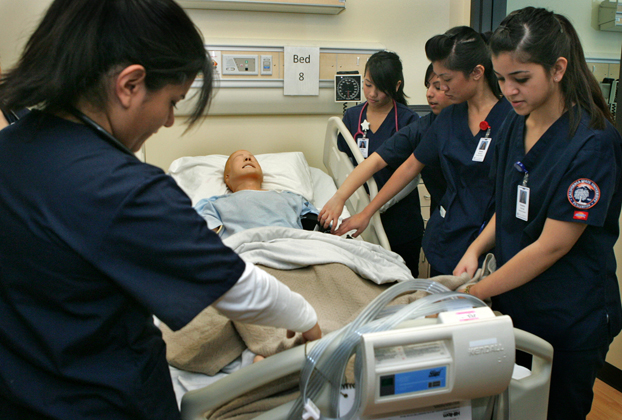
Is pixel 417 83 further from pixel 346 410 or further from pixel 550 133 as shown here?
pixel 346 410

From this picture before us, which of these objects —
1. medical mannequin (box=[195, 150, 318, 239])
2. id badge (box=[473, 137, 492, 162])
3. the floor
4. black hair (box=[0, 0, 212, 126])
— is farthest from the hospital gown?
the floor

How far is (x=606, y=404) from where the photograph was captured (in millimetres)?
2154

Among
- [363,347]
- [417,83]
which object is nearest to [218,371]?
[363,347]

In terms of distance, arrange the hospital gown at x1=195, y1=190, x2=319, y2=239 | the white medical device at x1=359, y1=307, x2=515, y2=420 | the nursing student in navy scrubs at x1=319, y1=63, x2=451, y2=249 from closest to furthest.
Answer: the white medical device at x1=359, y1=307, x2=515, y2=420 → the nursing student in navy scrubs at x1=319, y1=63, x2=451, y2=249 → the hospital gown at x1=195, y1=190, x2=319, y2=239

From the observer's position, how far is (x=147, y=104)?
2.58 ft

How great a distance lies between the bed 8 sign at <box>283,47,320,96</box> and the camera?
297cm

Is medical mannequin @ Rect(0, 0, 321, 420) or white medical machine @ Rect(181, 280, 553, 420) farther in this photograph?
white medical machine @ Rect(181, 280, 553, 420)

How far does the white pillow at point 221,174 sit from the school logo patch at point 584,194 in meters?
1.64

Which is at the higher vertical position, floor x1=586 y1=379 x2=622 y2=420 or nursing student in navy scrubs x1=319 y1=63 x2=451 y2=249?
nursing student in navy scrubs x1=319 y1=63 x2=451 y2=249

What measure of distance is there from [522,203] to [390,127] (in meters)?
1.18

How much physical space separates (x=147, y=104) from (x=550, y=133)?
1.08 metres

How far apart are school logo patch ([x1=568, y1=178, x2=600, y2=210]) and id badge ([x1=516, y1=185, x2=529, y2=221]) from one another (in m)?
0.14

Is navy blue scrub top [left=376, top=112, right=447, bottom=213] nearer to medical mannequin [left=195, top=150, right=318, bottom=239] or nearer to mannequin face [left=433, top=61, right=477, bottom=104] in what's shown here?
mannequin face [left=433, top=61, right=477, bottom=104]

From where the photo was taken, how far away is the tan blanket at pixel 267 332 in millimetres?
1123
